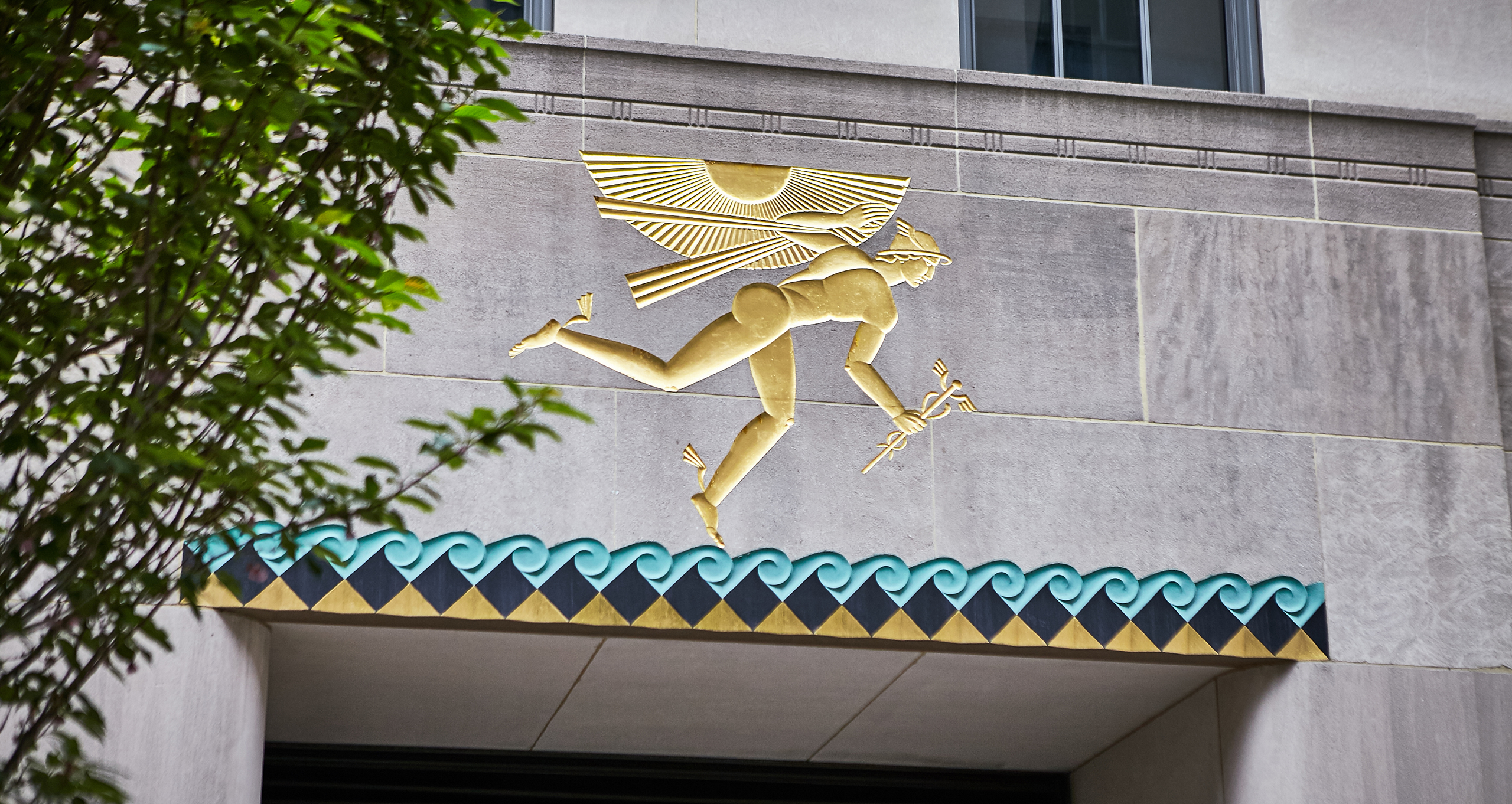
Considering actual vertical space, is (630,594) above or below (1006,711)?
above

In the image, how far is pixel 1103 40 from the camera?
34.0 ft

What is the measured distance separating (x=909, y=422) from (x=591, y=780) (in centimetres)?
341

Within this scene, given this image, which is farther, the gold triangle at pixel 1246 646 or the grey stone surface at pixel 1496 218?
the grey stone surface at pixel 1496 218

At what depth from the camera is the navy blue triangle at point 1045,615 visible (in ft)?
29.0

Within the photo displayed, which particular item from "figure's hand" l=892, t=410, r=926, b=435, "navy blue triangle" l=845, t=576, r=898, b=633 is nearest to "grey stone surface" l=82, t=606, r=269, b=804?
"navy blue triangle" l=845, t=576, r=898, b=633

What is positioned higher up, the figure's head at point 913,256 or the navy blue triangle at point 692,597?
the figure's head at point 913,256

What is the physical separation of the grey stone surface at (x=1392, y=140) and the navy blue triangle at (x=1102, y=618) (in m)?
2.93

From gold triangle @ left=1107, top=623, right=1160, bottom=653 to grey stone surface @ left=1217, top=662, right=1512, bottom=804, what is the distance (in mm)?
740

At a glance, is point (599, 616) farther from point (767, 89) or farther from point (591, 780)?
point (767, 89)

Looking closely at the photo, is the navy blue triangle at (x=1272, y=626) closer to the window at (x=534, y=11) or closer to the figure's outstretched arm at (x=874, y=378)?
the figure's outstretched arm at (x=874, y=378)

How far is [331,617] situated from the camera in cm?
828

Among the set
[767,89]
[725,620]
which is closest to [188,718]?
[725,620]

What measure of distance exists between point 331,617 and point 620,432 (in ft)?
5.44

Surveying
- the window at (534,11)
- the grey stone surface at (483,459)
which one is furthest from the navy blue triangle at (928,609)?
the window at (534,11)
